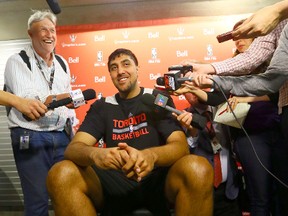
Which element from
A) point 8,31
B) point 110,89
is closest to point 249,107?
point 110,89

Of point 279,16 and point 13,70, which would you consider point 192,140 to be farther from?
point 13,70

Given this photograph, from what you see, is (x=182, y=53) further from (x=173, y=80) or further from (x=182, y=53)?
(x=173, y=80)

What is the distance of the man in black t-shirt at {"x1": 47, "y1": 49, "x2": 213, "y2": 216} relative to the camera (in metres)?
1.45

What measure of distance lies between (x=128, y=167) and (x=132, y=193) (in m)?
0.41

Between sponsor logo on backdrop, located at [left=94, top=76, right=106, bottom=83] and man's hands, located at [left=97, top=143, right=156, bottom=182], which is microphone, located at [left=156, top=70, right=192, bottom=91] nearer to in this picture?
man's hands, located at [left=97, top=143, right=156, bottom=182]

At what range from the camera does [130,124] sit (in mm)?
1941

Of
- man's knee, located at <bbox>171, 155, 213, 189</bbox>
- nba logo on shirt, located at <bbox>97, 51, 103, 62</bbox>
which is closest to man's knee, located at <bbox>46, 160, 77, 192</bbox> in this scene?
man's knee, located at <bbox>171, 155, 213, 189</bbox>

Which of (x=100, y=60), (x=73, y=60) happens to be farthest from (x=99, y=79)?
(x=73, y=60)

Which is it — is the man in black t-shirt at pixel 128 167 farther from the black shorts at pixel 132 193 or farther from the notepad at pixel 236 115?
the notepad at pixel 236 115

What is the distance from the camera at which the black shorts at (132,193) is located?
1.64 meters

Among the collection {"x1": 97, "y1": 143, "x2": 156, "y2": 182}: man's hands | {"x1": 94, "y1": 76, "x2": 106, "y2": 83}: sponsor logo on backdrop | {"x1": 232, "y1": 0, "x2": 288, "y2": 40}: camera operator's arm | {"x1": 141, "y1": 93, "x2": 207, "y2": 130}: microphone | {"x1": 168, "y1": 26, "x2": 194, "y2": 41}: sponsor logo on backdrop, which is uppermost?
{"x1": 168, "y1": 26, "x2": 194, "y2": 41}: sponsor logo on backdrop

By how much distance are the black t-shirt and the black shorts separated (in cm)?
23

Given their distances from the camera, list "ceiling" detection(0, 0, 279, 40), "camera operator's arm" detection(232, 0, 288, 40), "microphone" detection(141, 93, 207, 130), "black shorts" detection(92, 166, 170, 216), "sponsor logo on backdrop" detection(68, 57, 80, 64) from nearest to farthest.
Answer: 1. "camera operator's arm" detection(232, 0, 288, 40)
2. "black shorts" detection(92, 166, 170, 216)
3. "microphone" detection(141, 93, 207, 130)
4. "sponsor logo on backdrop" detection(68, 57, 80, 64)
5. "ceiling" detection(0, 0, 279, 40)

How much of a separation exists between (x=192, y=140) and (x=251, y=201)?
0.58 meters
